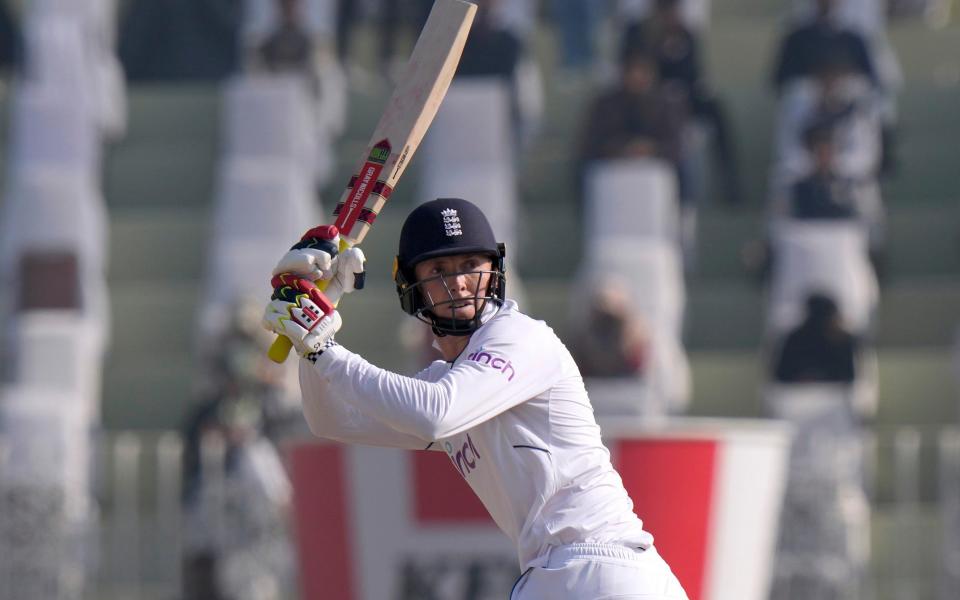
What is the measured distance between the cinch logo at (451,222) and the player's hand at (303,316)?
32cm

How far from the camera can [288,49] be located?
1491cm

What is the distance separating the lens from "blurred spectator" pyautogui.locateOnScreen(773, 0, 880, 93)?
14.0 m

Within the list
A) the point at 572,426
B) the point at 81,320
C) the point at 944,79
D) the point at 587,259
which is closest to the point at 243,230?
the point at 81,320

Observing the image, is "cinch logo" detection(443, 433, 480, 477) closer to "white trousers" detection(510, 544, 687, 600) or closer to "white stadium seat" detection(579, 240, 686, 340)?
"white trousers" detection(510, 544, 687, 600)

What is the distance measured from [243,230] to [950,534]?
463 centimetres

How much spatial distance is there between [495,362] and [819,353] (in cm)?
729

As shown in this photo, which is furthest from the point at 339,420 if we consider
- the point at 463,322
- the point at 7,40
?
the point at 7,40

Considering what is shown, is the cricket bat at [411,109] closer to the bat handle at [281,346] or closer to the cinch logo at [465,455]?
the bat handle at [281,346]

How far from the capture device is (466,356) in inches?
197

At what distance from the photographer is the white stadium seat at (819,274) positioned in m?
12.4

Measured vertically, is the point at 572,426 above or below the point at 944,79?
below

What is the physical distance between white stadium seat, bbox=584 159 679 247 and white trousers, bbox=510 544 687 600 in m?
8.07

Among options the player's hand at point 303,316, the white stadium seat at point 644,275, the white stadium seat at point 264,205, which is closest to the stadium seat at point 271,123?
the white stadium seat at point 264,205

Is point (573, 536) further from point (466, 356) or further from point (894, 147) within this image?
point (894, 147)
